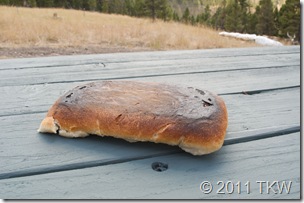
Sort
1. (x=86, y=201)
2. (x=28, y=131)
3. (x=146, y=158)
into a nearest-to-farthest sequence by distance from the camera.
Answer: (x=86, y=201)
(x=146, y=158)
(x=28, y=131)

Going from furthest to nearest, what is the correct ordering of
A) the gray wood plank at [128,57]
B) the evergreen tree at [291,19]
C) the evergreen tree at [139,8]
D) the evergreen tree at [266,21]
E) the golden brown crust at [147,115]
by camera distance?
the evergreen tree at [139,8] < the evergreen tree at [266,21] < the evergreen tree at [291,19] < the gray wood plank at [128,57] < the golden brown crust at [147,115]

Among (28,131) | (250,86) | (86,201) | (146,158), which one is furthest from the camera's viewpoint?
(250,86)

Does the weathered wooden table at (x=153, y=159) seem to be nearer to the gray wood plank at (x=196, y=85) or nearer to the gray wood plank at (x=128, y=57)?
the gray wood plank at (x=196, y=85)

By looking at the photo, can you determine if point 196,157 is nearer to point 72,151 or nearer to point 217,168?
point 217,168

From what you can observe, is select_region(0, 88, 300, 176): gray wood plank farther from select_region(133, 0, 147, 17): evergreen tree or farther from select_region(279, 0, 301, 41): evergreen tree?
select_region(133, 0, 147, 17): evergreen tree

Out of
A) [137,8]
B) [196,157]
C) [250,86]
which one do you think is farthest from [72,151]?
[137,8]

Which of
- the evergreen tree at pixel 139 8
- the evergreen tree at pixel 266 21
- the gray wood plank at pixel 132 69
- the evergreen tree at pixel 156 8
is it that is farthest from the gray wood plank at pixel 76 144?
the evergreen tree at pixel 139 8

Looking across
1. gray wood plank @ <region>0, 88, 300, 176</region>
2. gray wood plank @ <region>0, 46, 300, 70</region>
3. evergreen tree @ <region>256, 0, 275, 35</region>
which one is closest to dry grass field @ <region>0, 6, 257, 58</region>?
gray wood plank @ <region>0, 46, 300, 70</region>
